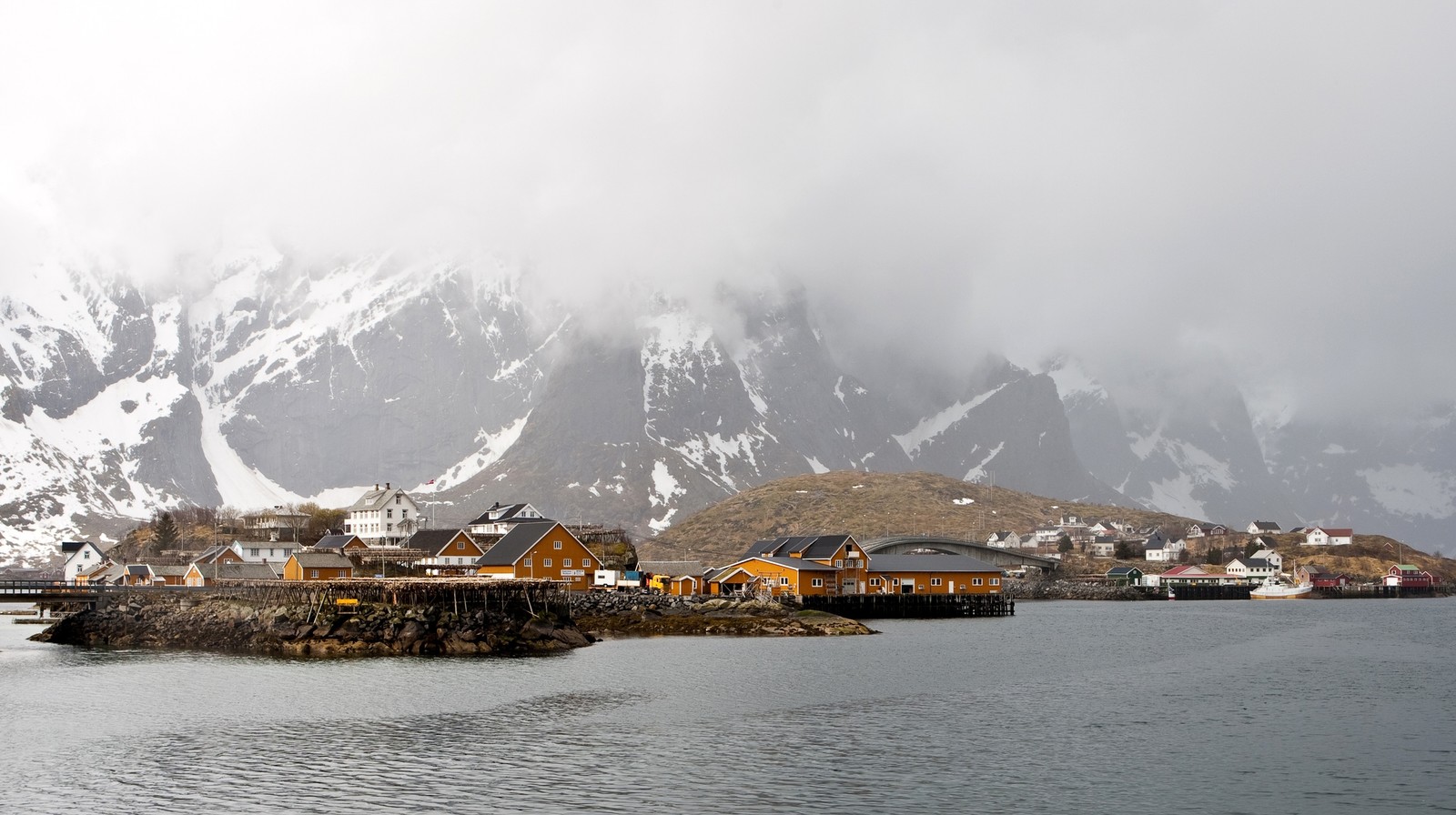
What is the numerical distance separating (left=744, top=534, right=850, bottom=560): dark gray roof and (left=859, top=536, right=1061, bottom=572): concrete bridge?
27232mm

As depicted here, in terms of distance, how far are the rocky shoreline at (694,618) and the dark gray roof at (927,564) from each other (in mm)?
23158

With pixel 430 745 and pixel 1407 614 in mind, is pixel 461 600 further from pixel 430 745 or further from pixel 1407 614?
pixel 1407 614

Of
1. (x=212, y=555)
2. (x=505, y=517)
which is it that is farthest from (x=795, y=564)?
(x=505, y=517)

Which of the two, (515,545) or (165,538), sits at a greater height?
(165,538)

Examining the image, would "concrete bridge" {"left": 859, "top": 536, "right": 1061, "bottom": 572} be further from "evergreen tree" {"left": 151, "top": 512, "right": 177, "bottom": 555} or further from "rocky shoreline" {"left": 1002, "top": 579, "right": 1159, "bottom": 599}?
"evergreen tree" {"left": 151, "top": 512, "right": 177, "bottom": 555}

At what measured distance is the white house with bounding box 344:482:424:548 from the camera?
146 meters

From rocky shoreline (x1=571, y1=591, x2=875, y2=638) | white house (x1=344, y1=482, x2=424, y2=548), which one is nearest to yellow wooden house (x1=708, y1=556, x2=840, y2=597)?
rocky shoreline (x1=571, y1=591, x2=875, y2=638)

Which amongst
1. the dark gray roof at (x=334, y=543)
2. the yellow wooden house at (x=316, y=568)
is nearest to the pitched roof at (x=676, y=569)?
the yellow wooden house at (x=316, y=568)

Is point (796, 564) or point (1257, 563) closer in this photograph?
point (796, 564)

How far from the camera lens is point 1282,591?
534 ft

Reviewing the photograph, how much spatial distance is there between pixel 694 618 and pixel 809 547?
29708mm

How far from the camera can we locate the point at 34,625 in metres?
97.0

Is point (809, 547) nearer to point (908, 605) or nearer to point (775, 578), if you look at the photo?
point (775, 578)

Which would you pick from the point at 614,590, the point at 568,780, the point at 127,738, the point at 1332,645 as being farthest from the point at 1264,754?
the point at 614,590
